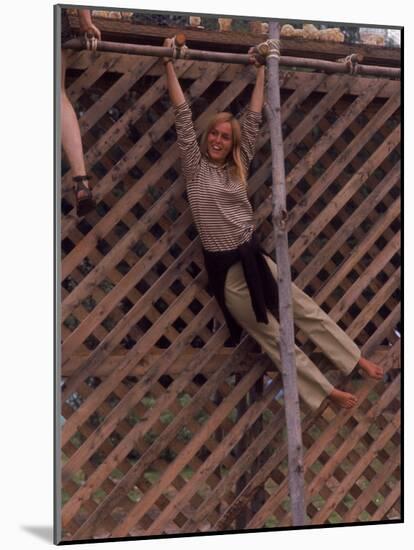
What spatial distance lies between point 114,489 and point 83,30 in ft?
5.63

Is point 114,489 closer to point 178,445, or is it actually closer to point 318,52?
point 178,445

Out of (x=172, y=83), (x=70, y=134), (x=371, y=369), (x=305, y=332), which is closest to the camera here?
(x=70, y=134)

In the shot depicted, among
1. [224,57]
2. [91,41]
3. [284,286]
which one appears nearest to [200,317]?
[284,286]

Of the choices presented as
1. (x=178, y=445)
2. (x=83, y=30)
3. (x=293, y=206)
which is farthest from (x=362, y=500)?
(x=83, y=30)

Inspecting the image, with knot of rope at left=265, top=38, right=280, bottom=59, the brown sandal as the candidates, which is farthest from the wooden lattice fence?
knot of rope at left=265, top=38, right=280, bottom=59

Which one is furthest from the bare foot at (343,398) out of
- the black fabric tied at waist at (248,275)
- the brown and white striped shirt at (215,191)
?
the brown and white striped shirt at (215,191)

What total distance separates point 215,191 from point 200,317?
492 millimetres

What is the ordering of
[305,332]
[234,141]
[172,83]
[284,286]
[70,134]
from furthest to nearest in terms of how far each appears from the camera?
[305,332], [284,286], [234,141], [172,83], [70,134]

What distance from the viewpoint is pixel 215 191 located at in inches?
209

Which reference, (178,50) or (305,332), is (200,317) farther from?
(178,50)

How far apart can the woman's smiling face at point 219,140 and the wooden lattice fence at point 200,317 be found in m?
0.07

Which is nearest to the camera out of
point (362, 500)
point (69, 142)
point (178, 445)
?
point (69, 142)

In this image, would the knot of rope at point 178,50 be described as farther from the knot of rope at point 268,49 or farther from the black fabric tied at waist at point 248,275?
the black fabric tied at waist at point 248,275

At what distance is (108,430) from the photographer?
5.25 metres
